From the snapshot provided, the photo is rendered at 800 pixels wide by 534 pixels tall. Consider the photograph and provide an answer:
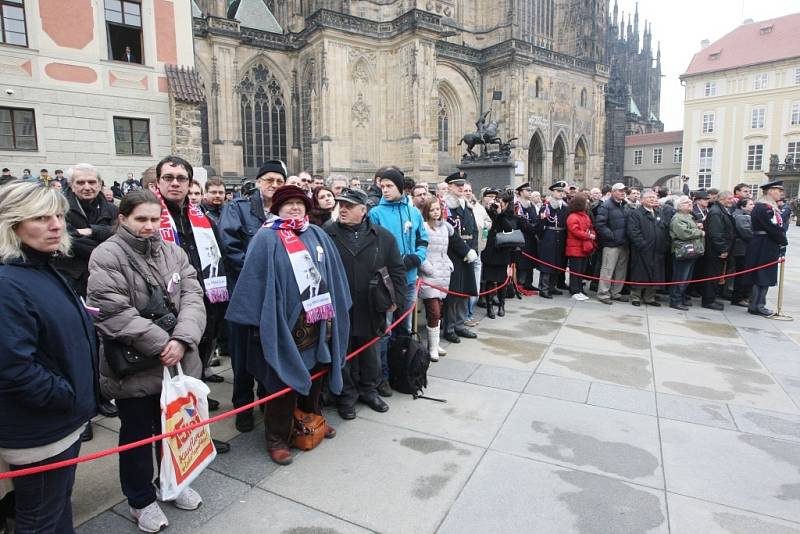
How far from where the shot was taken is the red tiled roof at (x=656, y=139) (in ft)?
179

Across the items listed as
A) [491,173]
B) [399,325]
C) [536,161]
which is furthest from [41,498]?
[536,161]

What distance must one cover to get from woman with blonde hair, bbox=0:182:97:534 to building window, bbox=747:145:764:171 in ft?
191

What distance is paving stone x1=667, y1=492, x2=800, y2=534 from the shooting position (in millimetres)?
2828

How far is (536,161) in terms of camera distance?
124 ft

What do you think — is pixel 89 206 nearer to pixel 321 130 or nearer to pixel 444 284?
pixel 444 284

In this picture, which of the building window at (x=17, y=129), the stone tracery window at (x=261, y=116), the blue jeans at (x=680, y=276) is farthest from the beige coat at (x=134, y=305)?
the stone tracery window at (x=261, y=116)

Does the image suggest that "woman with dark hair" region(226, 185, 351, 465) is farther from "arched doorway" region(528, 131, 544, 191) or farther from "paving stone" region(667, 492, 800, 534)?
"arched doorway" region(528, 131, 544, 191)

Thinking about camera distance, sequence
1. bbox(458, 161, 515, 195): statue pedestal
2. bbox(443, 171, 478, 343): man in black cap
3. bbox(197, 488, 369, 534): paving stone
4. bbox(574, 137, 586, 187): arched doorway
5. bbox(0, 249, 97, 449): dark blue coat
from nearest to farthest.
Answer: bbox(0, 249, 97, 449): dark blue coat, bbox(197, 488, 369, 534): paving stone, bbox(443, 171, 478, 343): man in black cap, bbox(458, 161, 515, 195): statue pedestal, bbox(574, 137, 586, 187): arched doorway

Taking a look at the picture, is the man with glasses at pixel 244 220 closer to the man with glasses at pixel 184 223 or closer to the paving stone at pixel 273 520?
the man with glasses at pixel 184 223

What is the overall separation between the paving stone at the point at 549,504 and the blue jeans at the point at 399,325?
1667mm

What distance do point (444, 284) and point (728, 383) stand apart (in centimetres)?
317

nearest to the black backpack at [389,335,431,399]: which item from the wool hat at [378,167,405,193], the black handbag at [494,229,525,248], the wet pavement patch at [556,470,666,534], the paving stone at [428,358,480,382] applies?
the paving stone at [428,358,480,382]

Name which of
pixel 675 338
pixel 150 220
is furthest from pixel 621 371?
pixel 150 220

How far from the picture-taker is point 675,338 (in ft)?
22.4
